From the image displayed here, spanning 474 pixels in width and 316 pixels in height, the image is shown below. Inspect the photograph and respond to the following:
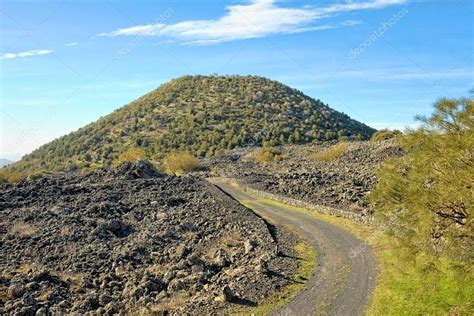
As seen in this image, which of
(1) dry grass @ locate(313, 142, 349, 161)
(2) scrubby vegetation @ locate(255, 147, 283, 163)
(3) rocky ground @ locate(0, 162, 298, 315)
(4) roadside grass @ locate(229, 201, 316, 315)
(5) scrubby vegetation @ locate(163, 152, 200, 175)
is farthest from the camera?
(2) scrubby vegetation @ locate(255, 147, 283, 163)

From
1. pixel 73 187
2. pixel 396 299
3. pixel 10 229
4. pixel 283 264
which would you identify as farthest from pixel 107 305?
pixel 73 187

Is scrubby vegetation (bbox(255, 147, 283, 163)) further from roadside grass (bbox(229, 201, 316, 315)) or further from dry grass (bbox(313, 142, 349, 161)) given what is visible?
roadside grass (bbox(229, 201, 316, 315))

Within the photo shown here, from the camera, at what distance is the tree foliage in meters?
16.7

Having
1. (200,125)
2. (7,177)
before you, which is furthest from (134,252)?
(200,125)

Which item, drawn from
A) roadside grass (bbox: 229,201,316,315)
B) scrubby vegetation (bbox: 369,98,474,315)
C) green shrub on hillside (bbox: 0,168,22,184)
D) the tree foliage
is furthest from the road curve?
green shrub on hillside (bbox: 0,168,22,184)

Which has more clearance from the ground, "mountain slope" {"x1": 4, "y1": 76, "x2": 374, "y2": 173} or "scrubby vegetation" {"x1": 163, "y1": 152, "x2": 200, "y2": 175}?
"mountain slope" {"x1": 4, "y1": 76, "x2": 374, "y2": 173}

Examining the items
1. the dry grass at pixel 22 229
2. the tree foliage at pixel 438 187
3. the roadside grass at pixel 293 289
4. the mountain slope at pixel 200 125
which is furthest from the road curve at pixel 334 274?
the mountain slope at pixel 200 125

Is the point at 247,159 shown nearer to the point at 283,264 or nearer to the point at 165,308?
the point at 283,264

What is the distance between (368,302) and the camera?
22.2 meters

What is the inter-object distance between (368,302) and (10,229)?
1196 inches

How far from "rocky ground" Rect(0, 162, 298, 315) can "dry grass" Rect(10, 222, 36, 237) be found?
0.26 feet

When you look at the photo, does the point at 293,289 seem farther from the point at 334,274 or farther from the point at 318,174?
the point at 318,174

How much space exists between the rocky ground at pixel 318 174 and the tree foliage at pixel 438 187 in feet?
78.6

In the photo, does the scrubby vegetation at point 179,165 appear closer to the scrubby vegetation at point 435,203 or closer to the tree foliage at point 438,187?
the scrubby vegetation at point 435,203
